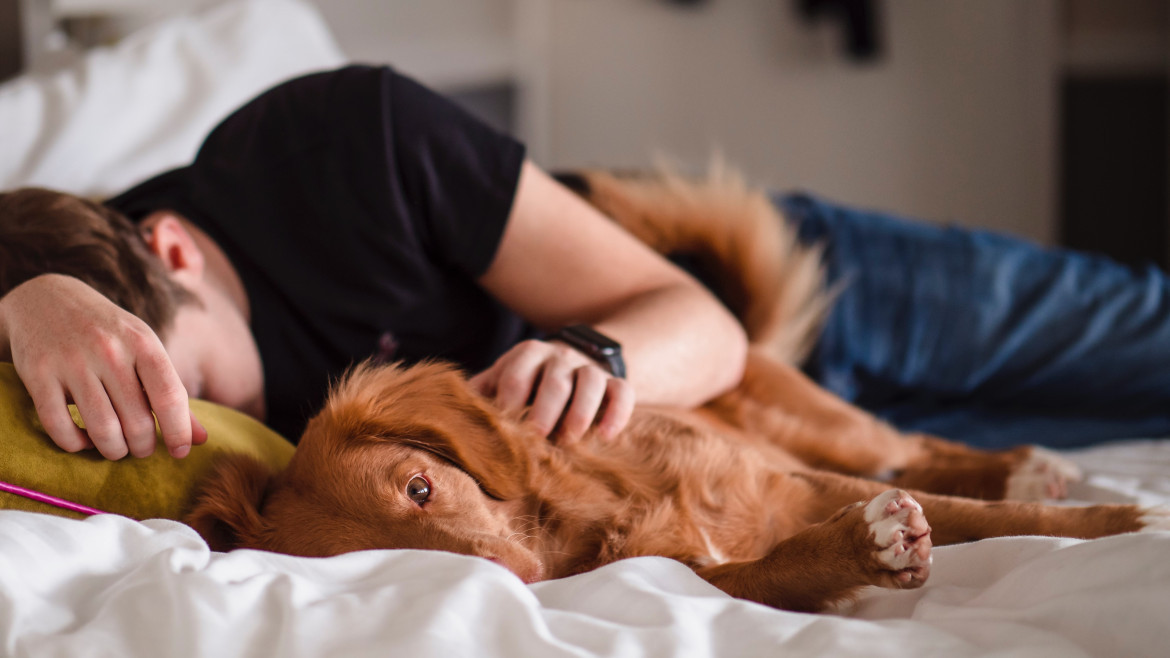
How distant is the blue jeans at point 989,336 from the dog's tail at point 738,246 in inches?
3.2

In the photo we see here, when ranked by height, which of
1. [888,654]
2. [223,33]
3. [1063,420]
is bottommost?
[1063,420]

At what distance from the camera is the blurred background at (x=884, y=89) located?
4094 millimetres

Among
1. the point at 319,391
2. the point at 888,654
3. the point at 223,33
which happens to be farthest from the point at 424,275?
the point at 223,33

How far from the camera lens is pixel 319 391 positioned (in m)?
1.37

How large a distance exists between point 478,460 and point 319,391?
1.57 feet

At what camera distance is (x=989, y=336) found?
6.11 feet

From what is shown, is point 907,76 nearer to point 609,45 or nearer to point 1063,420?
point 609,45

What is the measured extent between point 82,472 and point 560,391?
52 cm

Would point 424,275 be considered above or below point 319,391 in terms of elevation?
above

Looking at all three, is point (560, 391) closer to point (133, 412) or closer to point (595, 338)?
point (595, 338)

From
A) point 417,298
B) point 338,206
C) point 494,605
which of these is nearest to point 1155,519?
point 494,605

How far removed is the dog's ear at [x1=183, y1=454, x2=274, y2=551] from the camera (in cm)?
91

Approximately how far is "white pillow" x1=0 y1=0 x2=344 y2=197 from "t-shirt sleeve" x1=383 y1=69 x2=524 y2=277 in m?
0.81

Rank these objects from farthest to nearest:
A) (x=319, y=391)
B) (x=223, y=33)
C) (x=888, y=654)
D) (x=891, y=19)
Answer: (x=891, y=19), (x=223, y=33), (x=319, y=391), (x=888, y=654)
